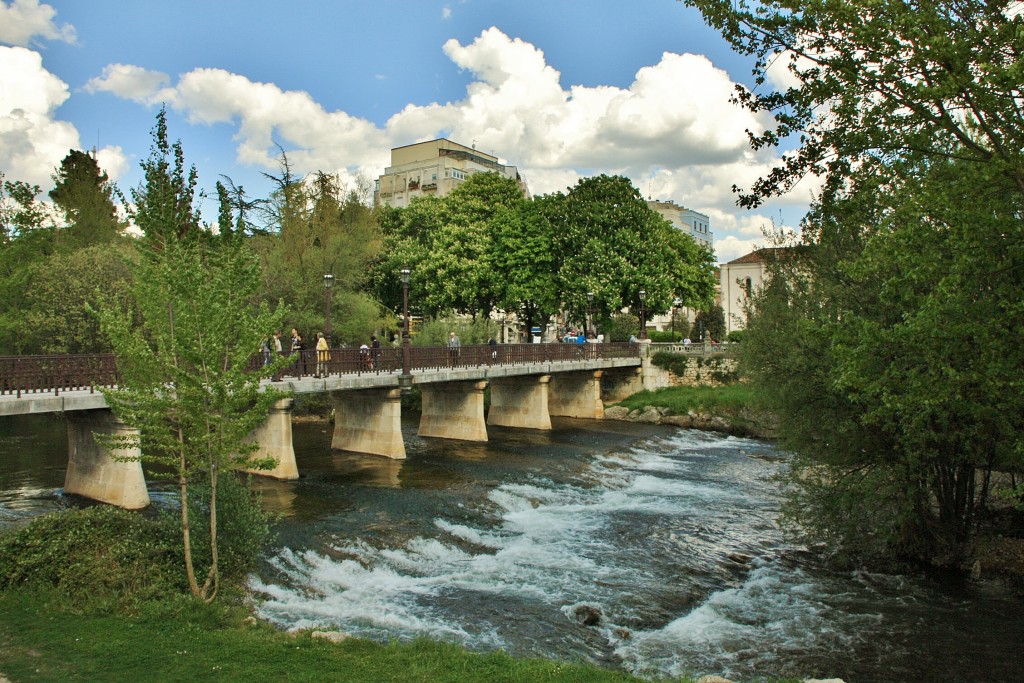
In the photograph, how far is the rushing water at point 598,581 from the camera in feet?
35.1

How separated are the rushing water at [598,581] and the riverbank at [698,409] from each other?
13049 millimetres

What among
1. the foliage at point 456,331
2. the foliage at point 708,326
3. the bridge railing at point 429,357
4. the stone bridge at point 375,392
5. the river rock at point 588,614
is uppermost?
the foliage at point 708,326

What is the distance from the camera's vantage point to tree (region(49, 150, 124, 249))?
129 feet

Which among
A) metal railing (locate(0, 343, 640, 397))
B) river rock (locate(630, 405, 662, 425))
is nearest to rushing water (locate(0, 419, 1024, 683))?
metal railing (locate(0, 343, 640, 397))

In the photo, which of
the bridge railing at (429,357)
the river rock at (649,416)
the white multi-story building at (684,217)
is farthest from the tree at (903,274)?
the white multi-story building at (684,217)

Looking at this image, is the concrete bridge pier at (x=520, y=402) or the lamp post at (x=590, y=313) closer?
the concrete bridge pier at (x=520, y=402)

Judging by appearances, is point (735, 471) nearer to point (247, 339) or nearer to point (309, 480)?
point (309, 480)

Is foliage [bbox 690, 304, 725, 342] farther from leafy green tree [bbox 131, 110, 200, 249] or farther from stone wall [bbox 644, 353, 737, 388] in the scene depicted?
leafy green tree [bbox 131, 110, 200, 249]

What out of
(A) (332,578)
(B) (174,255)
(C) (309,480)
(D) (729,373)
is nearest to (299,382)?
(C) (309,480)

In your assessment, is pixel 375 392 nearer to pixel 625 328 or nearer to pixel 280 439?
pixel 280 439

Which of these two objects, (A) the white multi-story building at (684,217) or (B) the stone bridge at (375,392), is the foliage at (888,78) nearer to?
(B) the stone bridge at (375,392)

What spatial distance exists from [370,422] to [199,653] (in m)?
17.3

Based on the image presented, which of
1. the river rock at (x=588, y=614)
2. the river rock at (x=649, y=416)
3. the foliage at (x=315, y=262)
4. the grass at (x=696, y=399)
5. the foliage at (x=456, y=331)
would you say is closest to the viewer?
the river rock at (x=588, y=614)

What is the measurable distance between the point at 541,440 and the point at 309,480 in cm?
1227
